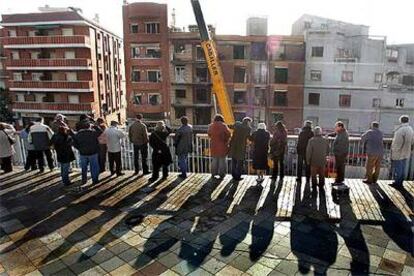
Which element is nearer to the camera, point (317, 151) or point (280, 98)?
point (317, 151)

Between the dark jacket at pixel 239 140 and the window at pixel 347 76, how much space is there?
28313 mm

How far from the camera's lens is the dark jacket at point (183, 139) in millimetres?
8438

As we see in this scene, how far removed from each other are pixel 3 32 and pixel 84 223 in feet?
123

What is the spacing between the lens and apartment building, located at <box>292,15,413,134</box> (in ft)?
105

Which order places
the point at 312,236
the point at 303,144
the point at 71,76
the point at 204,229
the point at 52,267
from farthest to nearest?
1. the point at 71,76
2. the point at 303,144
3. the point at 204,229
4. the point at 312,236
5. the point at 52,267

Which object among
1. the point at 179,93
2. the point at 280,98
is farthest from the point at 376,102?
the point at 179,93

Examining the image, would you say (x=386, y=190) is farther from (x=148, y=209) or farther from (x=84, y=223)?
(x=84, y=223)

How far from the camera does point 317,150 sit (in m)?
7.35

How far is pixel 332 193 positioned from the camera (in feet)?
24.1

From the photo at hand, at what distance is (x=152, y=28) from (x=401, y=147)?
29.7m

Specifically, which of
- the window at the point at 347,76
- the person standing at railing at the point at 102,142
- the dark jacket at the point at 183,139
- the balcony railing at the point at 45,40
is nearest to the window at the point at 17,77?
the balcony railing at the point at 45,40

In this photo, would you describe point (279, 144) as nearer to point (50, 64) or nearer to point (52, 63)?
point (52, 63)

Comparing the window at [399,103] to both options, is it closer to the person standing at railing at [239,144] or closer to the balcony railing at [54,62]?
the person standing at railing at [239,144]

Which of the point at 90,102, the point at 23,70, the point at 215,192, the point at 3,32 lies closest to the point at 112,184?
the point at 215,192
